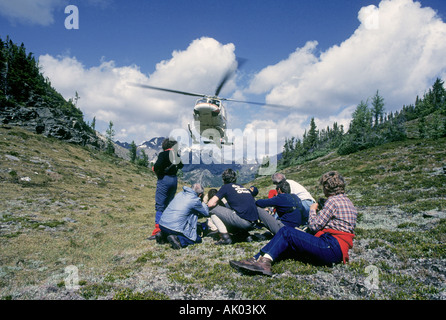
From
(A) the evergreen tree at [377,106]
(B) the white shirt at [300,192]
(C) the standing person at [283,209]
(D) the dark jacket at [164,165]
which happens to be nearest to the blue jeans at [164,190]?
(D) the dark jacket at [164,165]

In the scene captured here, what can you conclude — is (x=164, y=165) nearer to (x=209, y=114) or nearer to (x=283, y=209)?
(x=283, y=209)

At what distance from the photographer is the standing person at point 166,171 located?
27.9ft

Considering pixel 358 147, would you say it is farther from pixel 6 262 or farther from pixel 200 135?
pixel 6 262

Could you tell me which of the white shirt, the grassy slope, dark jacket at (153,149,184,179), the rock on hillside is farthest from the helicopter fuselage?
the rock on hillside

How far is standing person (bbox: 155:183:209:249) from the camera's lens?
7.17 m

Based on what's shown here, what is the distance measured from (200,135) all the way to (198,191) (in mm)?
16867

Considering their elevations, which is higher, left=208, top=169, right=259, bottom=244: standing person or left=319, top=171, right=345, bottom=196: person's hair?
left=319, top=171, right=345, bottom=196: person's hair

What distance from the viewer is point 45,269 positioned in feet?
20.8

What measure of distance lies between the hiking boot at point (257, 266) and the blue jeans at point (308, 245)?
207 mm

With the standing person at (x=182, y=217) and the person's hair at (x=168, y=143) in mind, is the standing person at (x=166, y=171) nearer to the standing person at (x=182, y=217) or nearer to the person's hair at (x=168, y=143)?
the person's hair at (x=168, y=143)

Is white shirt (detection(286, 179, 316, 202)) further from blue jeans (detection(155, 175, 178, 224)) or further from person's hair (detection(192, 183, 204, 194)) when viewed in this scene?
blue jeans (detection(155, 175, 178, 224))

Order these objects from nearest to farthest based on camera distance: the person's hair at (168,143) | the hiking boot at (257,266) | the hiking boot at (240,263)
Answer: the hiking boot at (257,266)
the hiking boot at (240,263)
the person's hair at (168,143)

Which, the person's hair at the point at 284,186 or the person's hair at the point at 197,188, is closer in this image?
the person's hair at the point at 284,186
